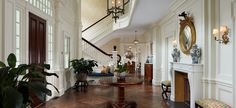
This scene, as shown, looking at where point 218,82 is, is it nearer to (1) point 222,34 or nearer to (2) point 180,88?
(1) point 222,34

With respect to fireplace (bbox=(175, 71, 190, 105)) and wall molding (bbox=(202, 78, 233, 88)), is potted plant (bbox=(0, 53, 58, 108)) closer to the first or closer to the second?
wall molding (bbox=(202, 78, 233, 88))

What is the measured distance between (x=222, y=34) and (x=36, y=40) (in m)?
3.91

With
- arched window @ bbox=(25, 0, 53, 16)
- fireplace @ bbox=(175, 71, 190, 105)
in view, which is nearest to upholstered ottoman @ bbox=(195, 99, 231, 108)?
fireplace @ bbox=(175, 71, 190, 105)

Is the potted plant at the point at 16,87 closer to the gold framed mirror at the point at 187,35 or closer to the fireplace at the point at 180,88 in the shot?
the gold framed mirror at the point at 187,35

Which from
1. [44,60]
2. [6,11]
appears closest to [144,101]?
[44,60]

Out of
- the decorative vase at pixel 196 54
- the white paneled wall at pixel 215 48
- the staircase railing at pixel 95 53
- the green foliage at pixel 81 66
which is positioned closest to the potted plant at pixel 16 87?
the white paneled wall at pixel 215 48

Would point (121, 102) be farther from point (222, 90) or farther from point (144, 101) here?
point (222, 90)

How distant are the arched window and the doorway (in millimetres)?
273

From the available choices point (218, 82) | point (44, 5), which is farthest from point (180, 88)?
point (44, 5)

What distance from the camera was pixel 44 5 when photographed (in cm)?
572

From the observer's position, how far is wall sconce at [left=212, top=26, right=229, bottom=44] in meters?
3.79

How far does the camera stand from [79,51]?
9.39 meters

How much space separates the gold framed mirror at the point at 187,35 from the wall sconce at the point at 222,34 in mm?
1019

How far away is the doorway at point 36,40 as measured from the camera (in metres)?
4.84
